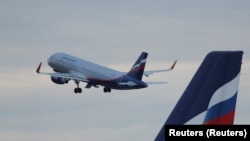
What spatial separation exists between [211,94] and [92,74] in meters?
145

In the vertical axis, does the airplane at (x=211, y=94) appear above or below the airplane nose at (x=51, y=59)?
below

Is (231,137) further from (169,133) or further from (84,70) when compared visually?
(84,70)

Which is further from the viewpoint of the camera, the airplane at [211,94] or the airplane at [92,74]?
the airplane at [92,74]

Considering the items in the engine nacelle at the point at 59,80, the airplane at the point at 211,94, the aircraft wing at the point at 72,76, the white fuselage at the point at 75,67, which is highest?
the white fuselage at the point at 75,67

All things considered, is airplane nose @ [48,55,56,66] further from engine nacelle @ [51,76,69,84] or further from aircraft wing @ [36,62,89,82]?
engine nacelle @ [51,76,69,84]

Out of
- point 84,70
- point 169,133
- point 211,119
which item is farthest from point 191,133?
point 84,70

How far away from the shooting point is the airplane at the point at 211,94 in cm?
3294

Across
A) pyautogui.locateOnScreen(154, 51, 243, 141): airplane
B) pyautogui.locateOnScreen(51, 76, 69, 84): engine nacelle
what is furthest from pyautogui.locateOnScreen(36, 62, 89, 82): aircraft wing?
pyautogui.locateOnScreen(154, 51, 243, 141): airplane

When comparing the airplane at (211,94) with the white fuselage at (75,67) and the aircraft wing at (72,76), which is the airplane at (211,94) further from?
the aircraft wing at (72,76)

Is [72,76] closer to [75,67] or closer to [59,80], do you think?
[75,67]

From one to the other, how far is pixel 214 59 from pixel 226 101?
5.63ft

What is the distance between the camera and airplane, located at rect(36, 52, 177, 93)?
17050 centimetres

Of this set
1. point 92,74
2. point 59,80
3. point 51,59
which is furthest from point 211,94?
point 51,59

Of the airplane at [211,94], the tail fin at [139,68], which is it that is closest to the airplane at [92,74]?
the tail fin at [139,68]
